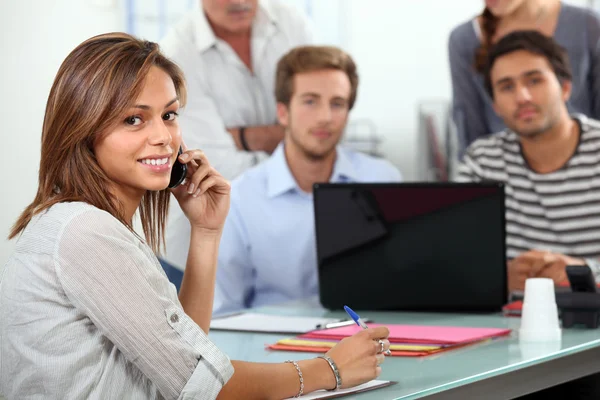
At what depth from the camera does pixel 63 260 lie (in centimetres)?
119

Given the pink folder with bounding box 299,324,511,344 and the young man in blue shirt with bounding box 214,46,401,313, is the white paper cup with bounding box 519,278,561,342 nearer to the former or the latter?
the pink folder with bounding box 299,324,511,344

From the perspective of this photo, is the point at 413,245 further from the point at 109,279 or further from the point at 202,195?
the point at 109,279

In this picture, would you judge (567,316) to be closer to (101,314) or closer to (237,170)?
(101,314)

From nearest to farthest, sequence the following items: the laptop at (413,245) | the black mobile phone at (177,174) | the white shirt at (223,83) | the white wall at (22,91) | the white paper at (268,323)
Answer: the black mobile phone at (177,174)
the white paper at (268,323)
the laptop at (413,245)
the white wall at (22,91)
the white shirt at (223,83)

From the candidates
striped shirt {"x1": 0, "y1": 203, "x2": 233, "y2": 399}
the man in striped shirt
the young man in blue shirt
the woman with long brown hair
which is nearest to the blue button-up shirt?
the young man in blue shirt

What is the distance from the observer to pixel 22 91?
2396 millimetres

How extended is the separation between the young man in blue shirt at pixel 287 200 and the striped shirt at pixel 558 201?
1.93ft

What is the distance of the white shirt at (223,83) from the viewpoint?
2938mm

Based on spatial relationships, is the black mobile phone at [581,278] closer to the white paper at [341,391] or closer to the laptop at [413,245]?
the laptop at [413,245]

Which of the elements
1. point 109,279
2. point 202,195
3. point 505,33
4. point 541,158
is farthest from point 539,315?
point 505,33

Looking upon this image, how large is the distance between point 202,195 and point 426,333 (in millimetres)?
566

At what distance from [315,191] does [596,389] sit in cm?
85

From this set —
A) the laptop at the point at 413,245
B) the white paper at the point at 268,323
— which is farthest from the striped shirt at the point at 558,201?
the white paper at the point at 268,323

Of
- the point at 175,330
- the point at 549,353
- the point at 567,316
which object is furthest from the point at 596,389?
the point at 175,330
